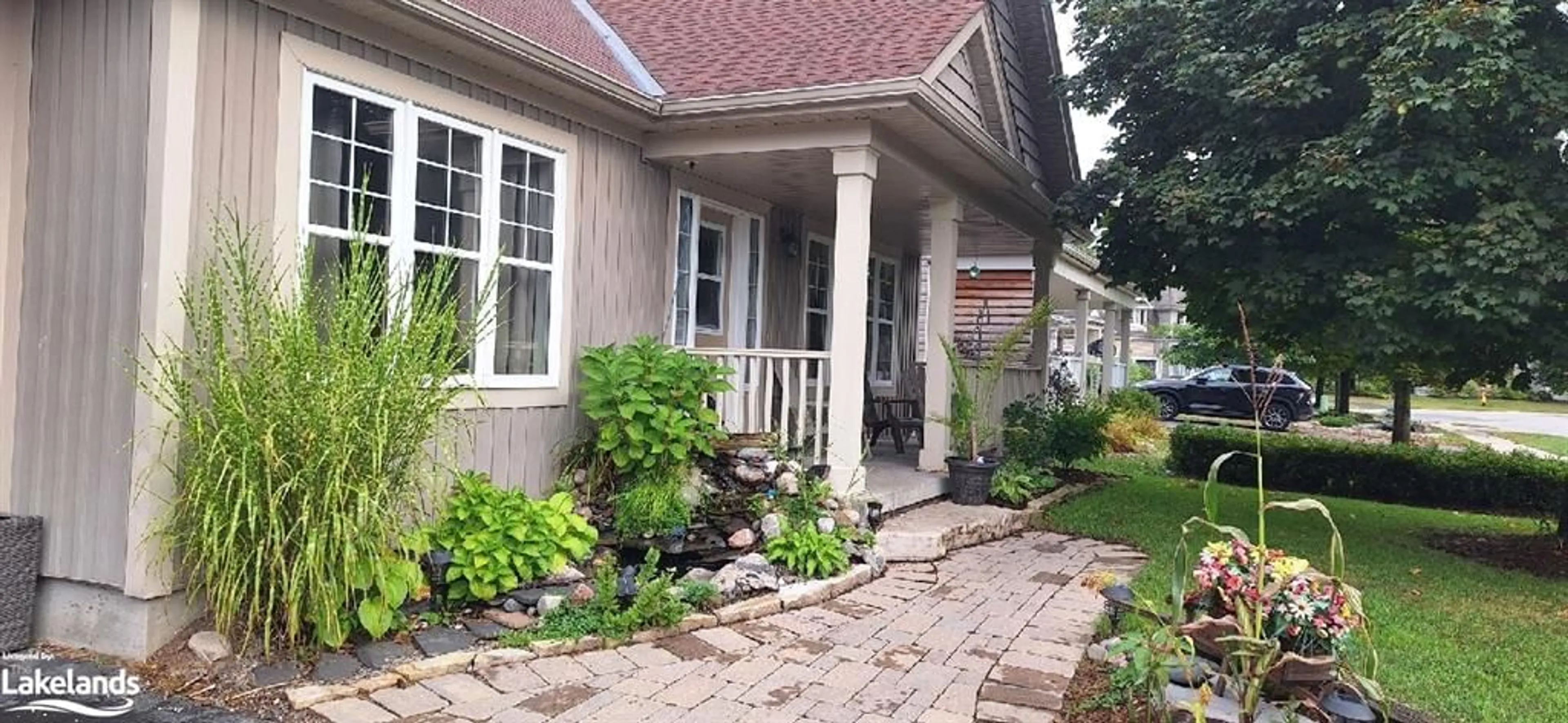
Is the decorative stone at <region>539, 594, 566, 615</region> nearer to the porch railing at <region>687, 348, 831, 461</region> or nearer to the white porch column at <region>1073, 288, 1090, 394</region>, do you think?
the porch railing at <region>687, 348, 831, 461</region>

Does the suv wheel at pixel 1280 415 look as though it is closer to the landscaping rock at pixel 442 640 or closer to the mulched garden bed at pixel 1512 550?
the mulched garden bed at pixel 1512 550

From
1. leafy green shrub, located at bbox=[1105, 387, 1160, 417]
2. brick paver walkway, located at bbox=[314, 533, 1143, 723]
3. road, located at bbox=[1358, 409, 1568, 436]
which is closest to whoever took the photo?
brick paver walkway, located at bbox=[314, 533, 1143, 723]

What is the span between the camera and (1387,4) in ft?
20.8

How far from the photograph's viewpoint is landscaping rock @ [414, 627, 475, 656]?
387 centimetres

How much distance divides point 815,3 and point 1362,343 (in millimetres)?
4708

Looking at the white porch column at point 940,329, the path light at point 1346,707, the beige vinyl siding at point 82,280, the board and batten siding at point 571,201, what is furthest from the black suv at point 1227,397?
the beige vinyl siding at point 82,280

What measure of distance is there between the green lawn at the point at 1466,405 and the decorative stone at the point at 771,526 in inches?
1272

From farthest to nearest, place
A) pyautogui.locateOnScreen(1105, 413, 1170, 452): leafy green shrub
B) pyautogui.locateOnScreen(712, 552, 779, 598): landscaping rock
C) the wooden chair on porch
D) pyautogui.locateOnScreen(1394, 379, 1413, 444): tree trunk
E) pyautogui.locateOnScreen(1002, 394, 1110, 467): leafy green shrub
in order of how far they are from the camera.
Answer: pyautogui.locateOnScreen(1105, 413, 1170, 452): leafy green shrub → pyautogui.locateOnScreen(1394, 379, 1413, 444): tree trunk → the wooden chair on porch → pyautogui.locateOnScreen(1002, 394, 1110, 467): leafy green shrub → pyautogui.locateOnScreen(712, 552, 779, 598): landscaping rock

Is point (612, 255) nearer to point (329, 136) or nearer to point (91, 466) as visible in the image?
point (329, 136)

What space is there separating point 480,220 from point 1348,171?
209 inches

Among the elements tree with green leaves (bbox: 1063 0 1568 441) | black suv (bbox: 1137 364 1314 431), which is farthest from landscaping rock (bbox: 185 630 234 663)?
black suv (bbox: 1137 364 1314 431)

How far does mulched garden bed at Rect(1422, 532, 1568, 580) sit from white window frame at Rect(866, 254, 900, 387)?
17.8 feet

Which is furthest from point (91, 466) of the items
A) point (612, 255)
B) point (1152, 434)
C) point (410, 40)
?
point (1152, 434)

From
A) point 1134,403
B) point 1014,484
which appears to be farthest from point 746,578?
point 1134,403
